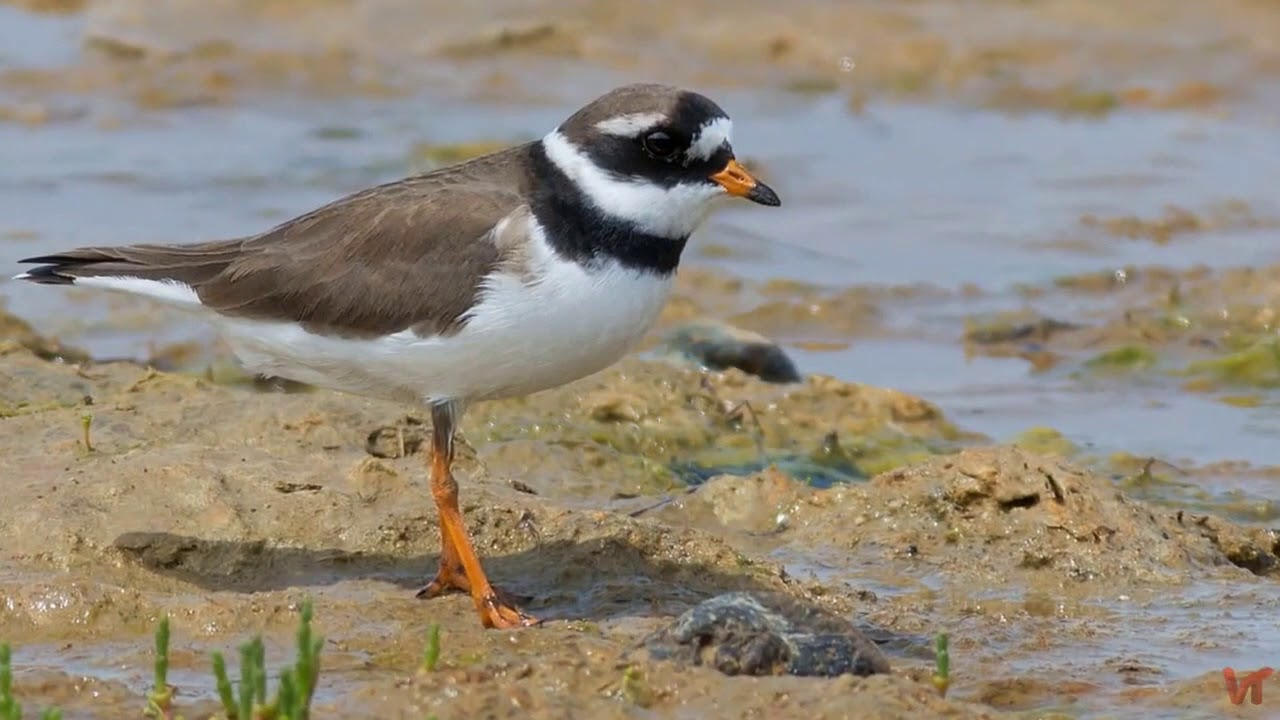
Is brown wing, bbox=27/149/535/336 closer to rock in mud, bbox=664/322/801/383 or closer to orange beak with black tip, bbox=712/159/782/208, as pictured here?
orange beak with black tip, bbox=712/159/782/208

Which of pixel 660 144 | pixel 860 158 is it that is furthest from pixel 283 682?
pixel 860 158

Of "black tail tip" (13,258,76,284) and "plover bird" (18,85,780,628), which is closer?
"plover bird" (18,85,780,628)

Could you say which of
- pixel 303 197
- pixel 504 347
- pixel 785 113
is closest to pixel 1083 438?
pixel 504 347

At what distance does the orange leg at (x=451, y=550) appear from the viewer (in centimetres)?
687

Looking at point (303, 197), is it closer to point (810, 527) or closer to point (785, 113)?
point (785, 113)

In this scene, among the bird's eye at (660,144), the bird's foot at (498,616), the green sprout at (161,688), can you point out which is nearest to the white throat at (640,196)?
the bird's eye at (660,144)

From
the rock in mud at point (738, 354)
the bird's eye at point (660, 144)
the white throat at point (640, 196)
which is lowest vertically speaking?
the rock in mud at point (738, 354)

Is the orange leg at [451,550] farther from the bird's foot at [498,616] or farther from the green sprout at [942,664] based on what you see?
the green sprout at [942,664]

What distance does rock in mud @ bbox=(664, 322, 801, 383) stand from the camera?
10.7 metres

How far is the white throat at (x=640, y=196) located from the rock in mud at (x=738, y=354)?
11.6ft

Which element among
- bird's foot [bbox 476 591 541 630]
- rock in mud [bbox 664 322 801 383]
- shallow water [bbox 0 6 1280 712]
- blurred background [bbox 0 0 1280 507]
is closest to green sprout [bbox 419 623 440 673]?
bird's foot [bbox 476 591 541 630]

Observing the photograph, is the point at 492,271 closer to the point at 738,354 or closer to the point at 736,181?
the point at 736,181

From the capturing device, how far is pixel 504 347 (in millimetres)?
6828

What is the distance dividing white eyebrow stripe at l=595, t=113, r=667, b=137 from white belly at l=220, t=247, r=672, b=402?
0.51 meters
